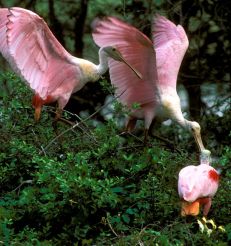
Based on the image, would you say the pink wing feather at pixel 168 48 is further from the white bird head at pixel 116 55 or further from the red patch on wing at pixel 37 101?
the red patch on wing at pixel 37 101

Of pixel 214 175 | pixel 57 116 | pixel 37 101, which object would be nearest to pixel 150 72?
pixel 57 116

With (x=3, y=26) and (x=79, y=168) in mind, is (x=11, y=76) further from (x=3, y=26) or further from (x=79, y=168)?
(x=79, y=168)

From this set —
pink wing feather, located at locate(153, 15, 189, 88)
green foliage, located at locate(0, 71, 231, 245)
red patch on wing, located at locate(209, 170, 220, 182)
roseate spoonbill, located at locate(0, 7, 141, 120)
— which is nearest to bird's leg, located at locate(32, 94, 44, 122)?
roseate spoonbill, located at locate(0, 7, 141, 120)

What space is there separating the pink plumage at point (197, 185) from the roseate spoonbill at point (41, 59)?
3.47 feet

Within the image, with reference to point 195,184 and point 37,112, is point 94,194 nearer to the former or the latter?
point 195,184

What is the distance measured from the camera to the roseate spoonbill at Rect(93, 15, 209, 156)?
19.3ft

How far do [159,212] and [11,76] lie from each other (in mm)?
1508

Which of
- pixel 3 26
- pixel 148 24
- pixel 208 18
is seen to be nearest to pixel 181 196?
pixel 3 26

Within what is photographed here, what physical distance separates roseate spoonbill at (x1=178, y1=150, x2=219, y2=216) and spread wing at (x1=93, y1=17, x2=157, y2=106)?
925 mm

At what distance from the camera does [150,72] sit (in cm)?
612

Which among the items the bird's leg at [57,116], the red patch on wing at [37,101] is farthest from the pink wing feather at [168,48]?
the red patch on wing at [37,101]

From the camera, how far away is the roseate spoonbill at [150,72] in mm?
5883

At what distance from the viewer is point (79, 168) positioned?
4508mm

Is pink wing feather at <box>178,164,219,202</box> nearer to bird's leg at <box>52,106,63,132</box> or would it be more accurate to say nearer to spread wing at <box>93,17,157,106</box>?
spread wing at <box>93,17,157,106</box>
